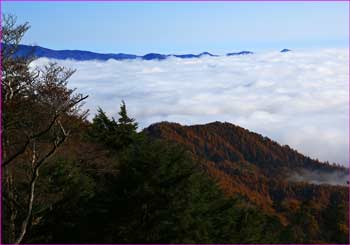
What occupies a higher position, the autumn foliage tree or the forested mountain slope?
the autumn foliage tree

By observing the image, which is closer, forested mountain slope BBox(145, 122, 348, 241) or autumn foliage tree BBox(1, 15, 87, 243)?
autumn foliage tree BBox(1, 15, 87, 243)

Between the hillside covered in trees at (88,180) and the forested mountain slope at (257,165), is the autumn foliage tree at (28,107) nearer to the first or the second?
the hillside covered in trees at (88,180)

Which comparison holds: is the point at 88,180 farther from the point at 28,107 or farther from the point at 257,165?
the point at 257,165

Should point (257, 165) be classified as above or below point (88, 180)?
below

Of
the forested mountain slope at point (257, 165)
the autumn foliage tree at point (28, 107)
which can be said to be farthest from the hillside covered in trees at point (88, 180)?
the forested mountain slope at point (257, 165)

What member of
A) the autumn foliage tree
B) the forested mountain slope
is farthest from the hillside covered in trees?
the forested mountain slope

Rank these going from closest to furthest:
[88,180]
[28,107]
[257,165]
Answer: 1. [28,107]
2. [88,180]
3. [257,165]

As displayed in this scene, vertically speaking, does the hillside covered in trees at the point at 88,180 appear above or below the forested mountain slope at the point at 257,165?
above

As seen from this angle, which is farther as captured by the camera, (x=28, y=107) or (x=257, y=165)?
(x=257, y=165)

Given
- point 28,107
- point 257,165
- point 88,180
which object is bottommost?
point 257,165

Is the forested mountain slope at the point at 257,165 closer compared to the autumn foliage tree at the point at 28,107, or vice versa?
the autumn foliage tree at the point at 28,107

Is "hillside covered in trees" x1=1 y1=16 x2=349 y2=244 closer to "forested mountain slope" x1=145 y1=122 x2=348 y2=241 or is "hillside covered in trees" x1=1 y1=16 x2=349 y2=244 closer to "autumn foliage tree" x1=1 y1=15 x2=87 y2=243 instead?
"autumn foliage tree" x1=1 y1=15 x2=87 y2=243

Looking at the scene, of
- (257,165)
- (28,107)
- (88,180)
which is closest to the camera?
(28,107)

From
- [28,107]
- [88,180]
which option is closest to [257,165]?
[88,180]
